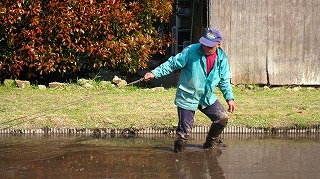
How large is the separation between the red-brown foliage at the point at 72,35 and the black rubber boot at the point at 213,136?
545 cm

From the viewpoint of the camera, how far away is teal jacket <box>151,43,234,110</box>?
312 inches

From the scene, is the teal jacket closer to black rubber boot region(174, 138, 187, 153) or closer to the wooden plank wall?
black rubber boot region(174, 138, 187, 153)

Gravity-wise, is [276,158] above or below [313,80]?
below

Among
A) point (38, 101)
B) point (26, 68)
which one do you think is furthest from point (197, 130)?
point (26, 68)

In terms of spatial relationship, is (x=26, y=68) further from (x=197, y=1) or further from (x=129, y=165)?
(x=129, y=165)

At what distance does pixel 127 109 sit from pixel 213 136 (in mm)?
2532

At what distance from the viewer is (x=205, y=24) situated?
597 inches

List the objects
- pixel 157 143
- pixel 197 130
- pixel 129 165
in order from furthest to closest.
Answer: pixel 197 130 < pixel 157 143 < pixel 129 165

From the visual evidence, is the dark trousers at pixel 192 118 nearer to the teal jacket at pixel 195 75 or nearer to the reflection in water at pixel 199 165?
the teal jacket at pixel 195 75

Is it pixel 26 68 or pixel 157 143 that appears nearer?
pixel 157 143

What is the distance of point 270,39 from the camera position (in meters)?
14.2

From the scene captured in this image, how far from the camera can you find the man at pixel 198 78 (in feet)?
26.0

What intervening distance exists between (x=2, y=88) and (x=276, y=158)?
692 centimetres

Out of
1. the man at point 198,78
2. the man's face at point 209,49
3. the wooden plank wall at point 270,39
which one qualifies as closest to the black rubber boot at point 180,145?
the man at point 198,78
